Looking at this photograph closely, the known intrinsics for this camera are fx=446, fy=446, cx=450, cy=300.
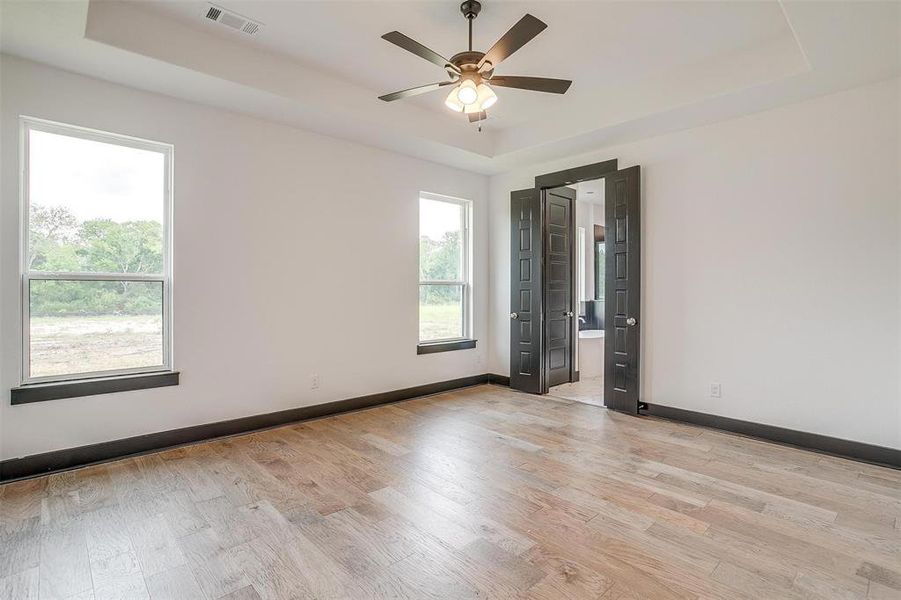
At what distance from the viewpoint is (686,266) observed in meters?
4.15

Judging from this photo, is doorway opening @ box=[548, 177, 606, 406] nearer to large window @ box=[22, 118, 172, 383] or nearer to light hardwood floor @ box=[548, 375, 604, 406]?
light hardwood floor @ box=[548, 375, 604, 406]

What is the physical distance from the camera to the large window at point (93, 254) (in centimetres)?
299

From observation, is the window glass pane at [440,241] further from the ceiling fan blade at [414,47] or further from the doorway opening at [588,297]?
the ceiling fan blade at [414,47]

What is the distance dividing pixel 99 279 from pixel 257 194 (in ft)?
4.35

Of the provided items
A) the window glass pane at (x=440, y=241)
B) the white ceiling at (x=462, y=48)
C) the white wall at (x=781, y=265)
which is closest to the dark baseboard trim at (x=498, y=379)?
the window glass pane at (x=440, y=241)

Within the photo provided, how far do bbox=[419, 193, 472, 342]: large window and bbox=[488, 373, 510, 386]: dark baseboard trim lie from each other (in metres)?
0.64

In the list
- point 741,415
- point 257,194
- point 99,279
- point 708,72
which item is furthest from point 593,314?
point 99,279

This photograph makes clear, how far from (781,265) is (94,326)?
526 cm

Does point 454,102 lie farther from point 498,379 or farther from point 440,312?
point 498,379

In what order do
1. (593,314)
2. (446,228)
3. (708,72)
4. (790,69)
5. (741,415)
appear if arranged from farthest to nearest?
(593,314) < (446,228) < (741,415) < (708,72) < (790,69)

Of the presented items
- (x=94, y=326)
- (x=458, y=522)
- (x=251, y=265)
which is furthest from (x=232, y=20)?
(x=458, y=522)

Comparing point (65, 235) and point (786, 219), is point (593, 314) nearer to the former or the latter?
point (786, 219)

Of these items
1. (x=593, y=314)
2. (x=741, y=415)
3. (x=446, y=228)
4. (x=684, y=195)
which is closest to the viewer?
(x=741, y=415)

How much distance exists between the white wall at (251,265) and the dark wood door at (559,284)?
1455 mm
